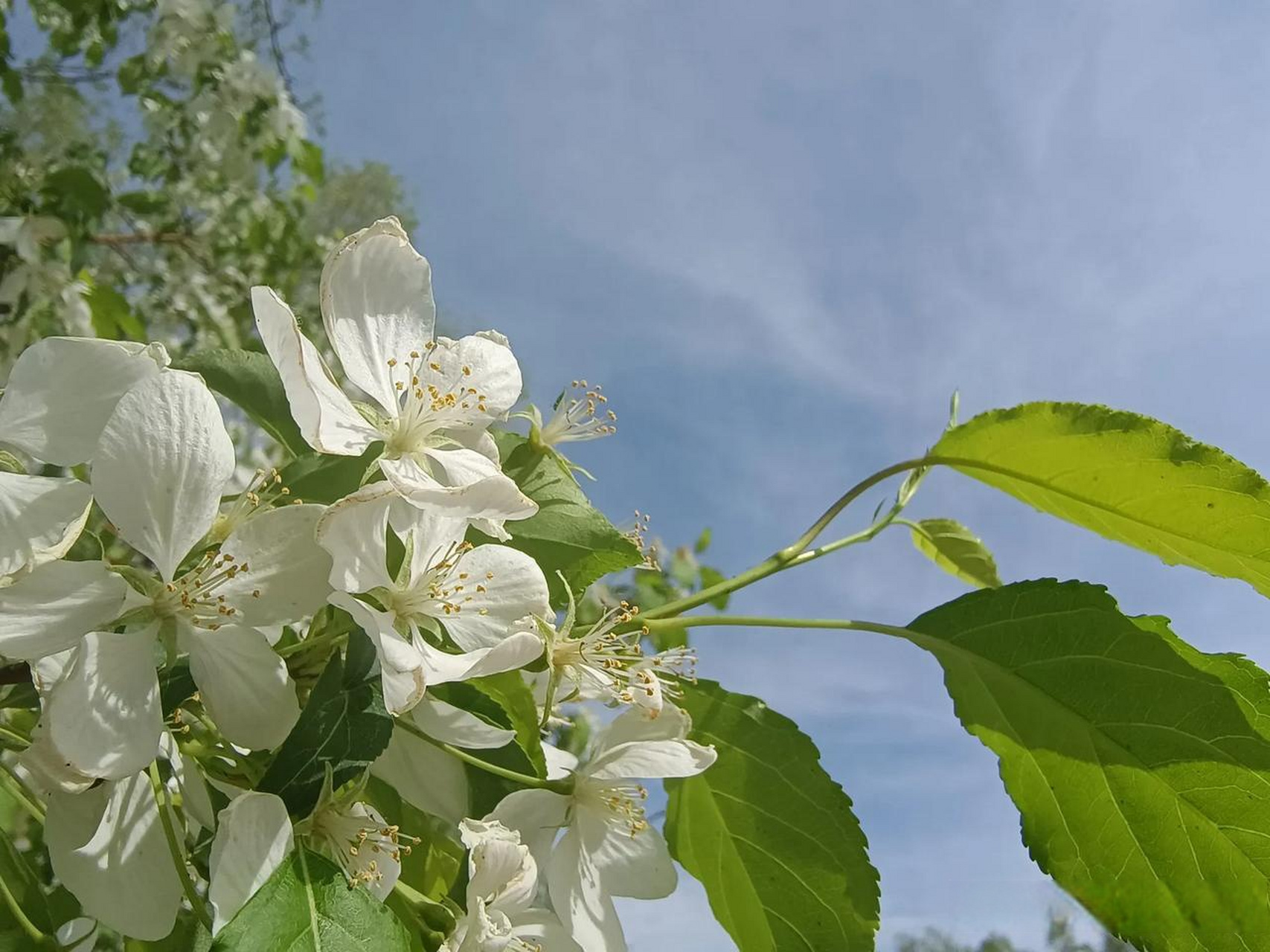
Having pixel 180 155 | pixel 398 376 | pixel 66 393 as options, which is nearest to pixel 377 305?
pixel 398 376

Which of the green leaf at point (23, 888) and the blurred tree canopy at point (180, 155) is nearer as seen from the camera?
the green leaf at point (23, 888)

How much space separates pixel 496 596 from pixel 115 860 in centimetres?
25

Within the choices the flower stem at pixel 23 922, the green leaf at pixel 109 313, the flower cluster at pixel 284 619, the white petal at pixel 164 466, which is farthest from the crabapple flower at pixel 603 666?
the green leaf at pixel 109 313

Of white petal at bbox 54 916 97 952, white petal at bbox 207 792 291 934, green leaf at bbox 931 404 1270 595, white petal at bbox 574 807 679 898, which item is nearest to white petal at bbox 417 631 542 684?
white petal at bbox 207 792 291 934

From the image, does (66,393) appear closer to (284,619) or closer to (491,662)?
(284,619)

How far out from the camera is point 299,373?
0.56 metres

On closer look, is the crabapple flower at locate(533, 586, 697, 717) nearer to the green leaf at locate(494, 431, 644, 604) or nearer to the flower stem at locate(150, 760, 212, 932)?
the green leaf at locate(494, 431, 644, 604)

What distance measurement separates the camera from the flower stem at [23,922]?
590mm

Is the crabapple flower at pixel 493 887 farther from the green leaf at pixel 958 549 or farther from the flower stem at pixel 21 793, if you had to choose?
the green leaf at pixel 958 549

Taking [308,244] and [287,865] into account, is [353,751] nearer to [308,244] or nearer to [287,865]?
[287,865]

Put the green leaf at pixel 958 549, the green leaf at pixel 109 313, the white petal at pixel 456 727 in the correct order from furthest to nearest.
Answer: the green leaf at pixel 109 313 → the green leaf at pixel 958 549 → the white petal at pixel 456 727

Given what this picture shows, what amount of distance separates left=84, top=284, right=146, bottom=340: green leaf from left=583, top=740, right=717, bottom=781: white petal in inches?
58.6

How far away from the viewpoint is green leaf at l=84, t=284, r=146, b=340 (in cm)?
185

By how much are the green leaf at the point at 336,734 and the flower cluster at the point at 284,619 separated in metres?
0.01
